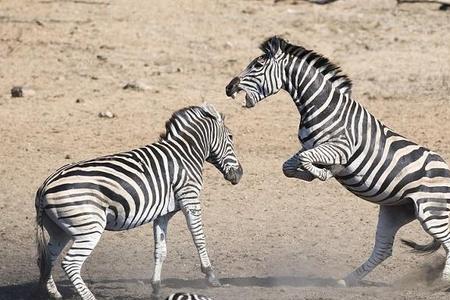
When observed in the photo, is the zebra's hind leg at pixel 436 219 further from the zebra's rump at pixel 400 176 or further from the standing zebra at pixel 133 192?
the standing zebra at pixel 133 192

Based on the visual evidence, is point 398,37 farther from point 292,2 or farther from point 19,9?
point 19,9

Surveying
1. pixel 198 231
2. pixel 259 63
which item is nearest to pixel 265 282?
pixel 198 231

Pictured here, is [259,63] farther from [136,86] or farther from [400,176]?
[136,86]

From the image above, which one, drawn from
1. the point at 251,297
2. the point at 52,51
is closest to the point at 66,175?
the point at 251,297

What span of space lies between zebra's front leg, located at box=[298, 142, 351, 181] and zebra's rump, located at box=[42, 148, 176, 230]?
1.20 meters

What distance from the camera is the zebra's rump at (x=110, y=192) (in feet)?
31.1

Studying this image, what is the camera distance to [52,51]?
19.1m

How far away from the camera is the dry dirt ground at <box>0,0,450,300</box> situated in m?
11.0

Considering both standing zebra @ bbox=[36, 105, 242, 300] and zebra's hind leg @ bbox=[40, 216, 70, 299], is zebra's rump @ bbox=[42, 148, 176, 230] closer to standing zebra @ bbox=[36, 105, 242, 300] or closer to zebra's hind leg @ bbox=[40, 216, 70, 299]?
standing zebra @ bbox=[36, 105, 242, 300]

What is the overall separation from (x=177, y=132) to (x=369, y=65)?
8.55 meters

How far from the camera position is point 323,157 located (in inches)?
396

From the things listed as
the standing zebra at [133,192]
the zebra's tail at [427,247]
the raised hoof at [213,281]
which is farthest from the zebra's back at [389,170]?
the raised hoof at [213,281]

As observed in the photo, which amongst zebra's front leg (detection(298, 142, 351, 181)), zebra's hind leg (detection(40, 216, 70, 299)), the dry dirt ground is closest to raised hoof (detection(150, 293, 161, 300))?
the dry dirt ground

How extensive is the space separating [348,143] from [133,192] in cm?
195
